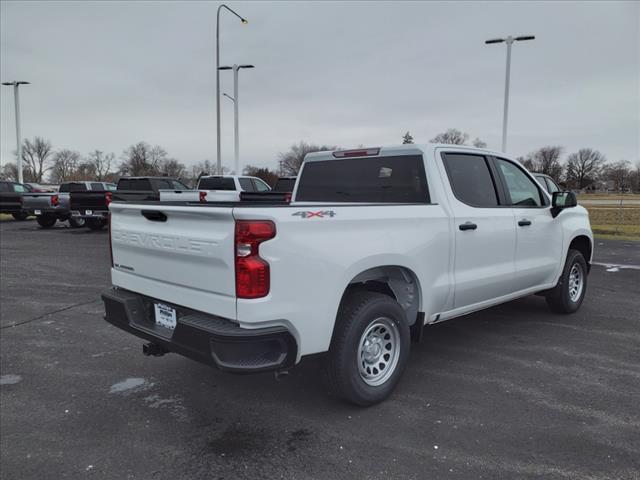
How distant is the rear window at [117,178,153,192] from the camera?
16.4 metres

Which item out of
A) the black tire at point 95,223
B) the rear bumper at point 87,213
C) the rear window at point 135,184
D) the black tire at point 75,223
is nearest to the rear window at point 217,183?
the rear window at point 135,184

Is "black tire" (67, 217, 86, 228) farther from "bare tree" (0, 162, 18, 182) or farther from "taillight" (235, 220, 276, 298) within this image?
"bare tree" (0, 162, 18, 182)

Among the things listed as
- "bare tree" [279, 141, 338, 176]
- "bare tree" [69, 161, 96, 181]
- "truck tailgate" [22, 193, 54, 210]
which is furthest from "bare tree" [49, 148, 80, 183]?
"truck tailgate" [22, 193, 54, 210]

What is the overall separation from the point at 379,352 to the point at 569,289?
3497 mm

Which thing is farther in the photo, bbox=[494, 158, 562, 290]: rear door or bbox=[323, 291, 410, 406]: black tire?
bbox=[494, 158, 562, 290]: rear door

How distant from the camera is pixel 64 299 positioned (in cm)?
686

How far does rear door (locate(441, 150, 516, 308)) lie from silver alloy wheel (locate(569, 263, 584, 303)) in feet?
5.60

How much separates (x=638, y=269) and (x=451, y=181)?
23.3 ft

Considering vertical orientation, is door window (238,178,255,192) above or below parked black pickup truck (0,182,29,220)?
above

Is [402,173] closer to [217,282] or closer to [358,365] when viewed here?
[358,365]

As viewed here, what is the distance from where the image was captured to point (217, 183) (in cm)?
1756

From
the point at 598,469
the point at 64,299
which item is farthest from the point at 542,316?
the point at 64,299

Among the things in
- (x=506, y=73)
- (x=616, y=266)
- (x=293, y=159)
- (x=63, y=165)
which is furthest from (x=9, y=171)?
(x=616, y=266)

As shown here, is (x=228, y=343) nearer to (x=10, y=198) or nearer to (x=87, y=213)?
(x=87, y=213)
